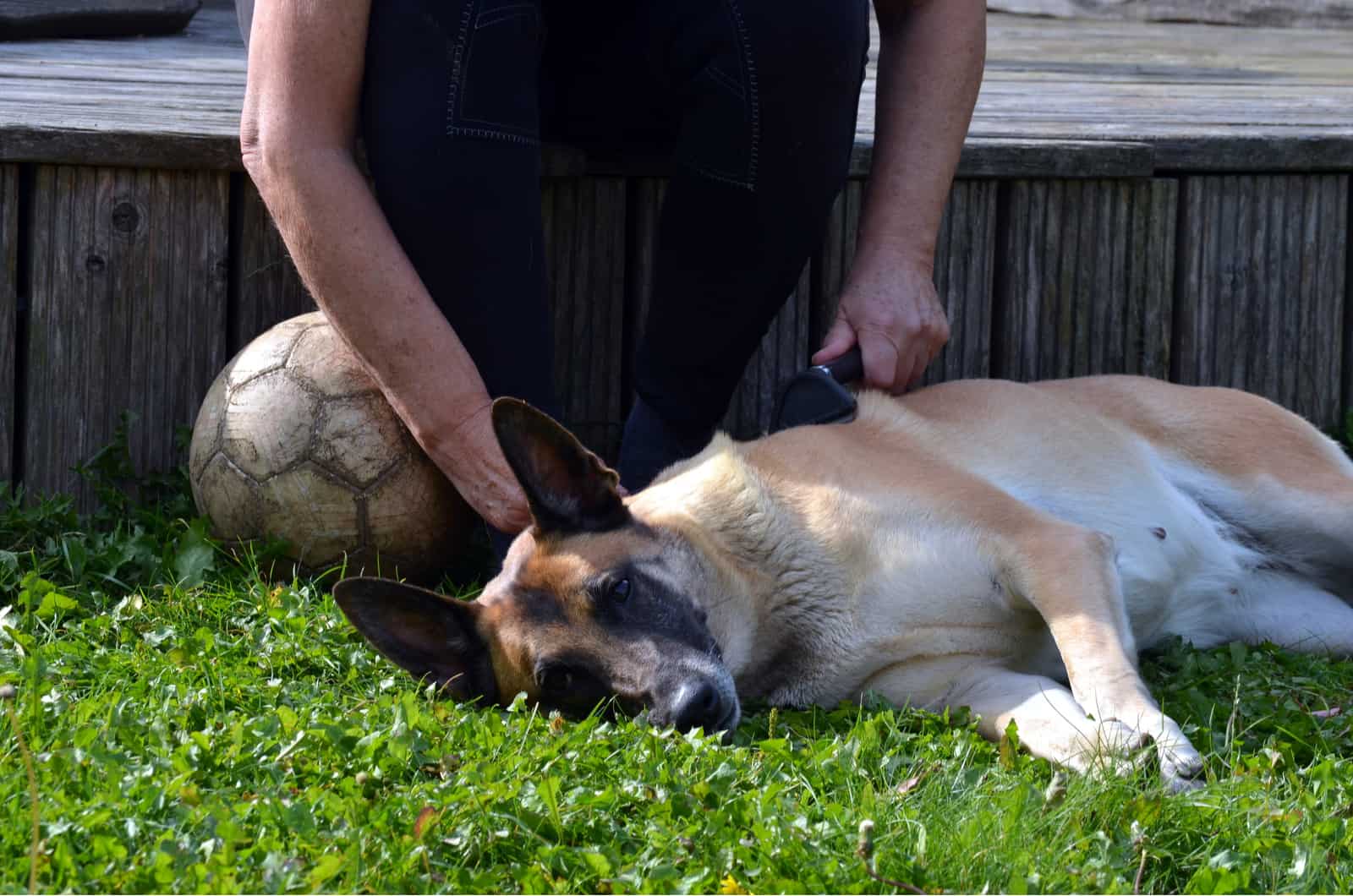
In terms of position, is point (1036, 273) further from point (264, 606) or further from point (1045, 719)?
point (264, 606)

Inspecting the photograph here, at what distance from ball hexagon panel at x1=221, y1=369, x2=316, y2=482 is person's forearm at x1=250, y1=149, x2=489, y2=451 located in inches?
15.4

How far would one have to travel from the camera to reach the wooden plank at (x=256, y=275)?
13.1 ft

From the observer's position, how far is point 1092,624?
283 centimetres

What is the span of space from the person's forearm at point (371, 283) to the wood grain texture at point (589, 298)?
102 centimetres

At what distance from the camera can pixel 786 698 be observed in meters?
3.10

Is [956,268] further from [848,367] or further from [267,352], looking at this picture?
[267,352]

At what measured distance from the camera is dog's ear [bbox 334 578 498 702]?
9.67ft

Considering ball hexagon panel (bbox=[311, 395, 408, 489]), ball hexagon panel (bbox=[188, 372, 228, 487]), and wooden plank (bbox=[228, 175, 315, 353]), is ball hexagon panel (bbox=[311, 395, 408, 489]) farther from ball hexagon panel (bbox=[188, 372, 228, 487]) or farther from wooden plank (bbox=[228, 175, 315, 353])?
wooden plank (bbox=[228, 175, 315, 353])

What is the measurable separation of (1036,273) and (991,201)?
0.26 metres

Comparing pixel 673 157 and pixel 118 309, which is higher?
pixel 673 157

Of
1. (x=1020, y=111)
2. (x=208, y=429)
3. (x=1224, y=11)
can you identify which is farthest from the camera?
(x=1224, y=11)

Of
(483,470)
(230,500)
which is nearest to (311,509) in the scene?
(230,500)

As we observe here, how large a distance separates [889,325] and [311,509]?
1.48 meters

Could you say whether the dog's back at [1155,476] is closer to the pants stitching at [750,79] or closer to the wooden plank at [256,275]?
the pants stitching at [750,79]
